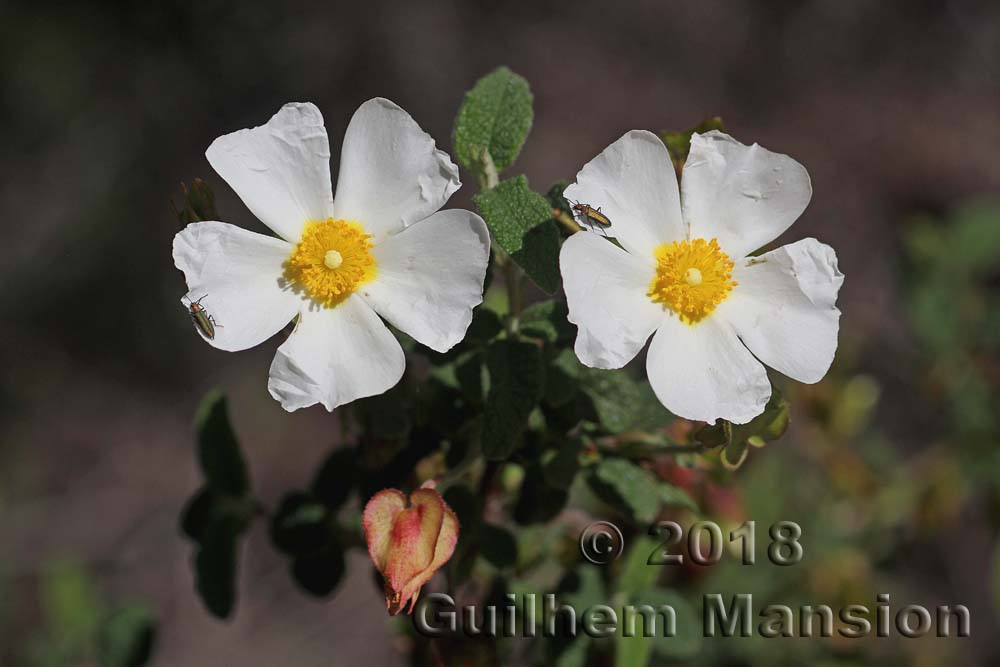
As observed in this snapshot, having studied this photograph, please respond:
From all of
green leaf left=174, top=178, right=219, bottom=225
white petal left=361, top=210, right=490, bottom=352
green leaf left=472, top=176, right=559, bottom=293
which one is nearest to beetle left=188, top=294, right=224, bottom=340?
green leaf left=174, top=178, right=219, bottom=225

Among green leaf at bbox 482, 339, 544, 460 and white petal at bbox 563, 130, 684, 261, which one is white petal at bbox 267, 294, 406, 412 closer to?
green leaf at bbox 482, 339, 544, 460

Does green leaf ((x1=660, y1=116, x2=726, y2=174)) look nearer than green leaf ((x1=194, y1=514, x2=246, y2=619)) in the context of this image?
Yes

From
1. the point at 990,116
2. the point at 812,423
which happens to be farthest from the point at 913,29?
the point at 812,423

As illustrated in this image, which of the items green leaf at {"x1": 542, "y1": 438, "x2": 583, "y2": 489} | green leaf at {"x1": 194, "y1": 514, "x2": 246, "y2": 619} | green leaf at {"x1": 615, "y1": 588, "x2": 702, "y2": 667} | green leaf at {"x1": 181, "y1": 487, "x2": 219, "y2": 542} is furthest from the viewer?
green leaf at {"x1": 181, "y1": 487, "x2": 219, "y2": 542}

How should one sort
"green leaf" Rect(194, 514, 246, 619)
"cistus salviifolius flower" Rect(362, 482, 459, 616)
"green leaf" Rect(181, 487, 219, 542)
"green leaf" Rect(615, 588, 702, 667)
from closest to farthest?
"cistus salviifolius flower" Rect(362, 482, 459, 616) → "green leaf" Rect(615, 588, 702, 667) → "green leaf" Rect(194, 514, 246, 619) → "green leaf" Rect(181, 487, 219, 542)

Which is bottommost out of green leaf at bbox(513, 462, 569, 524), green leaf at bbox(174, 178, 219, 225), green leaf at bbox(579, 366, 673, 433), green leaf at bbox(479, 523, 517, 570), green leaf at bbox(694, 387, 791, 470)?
green leaf at bbox(479, 523, 517, 570)

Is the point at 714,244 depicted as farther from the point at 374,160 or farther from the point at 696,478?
the point at 696,478
